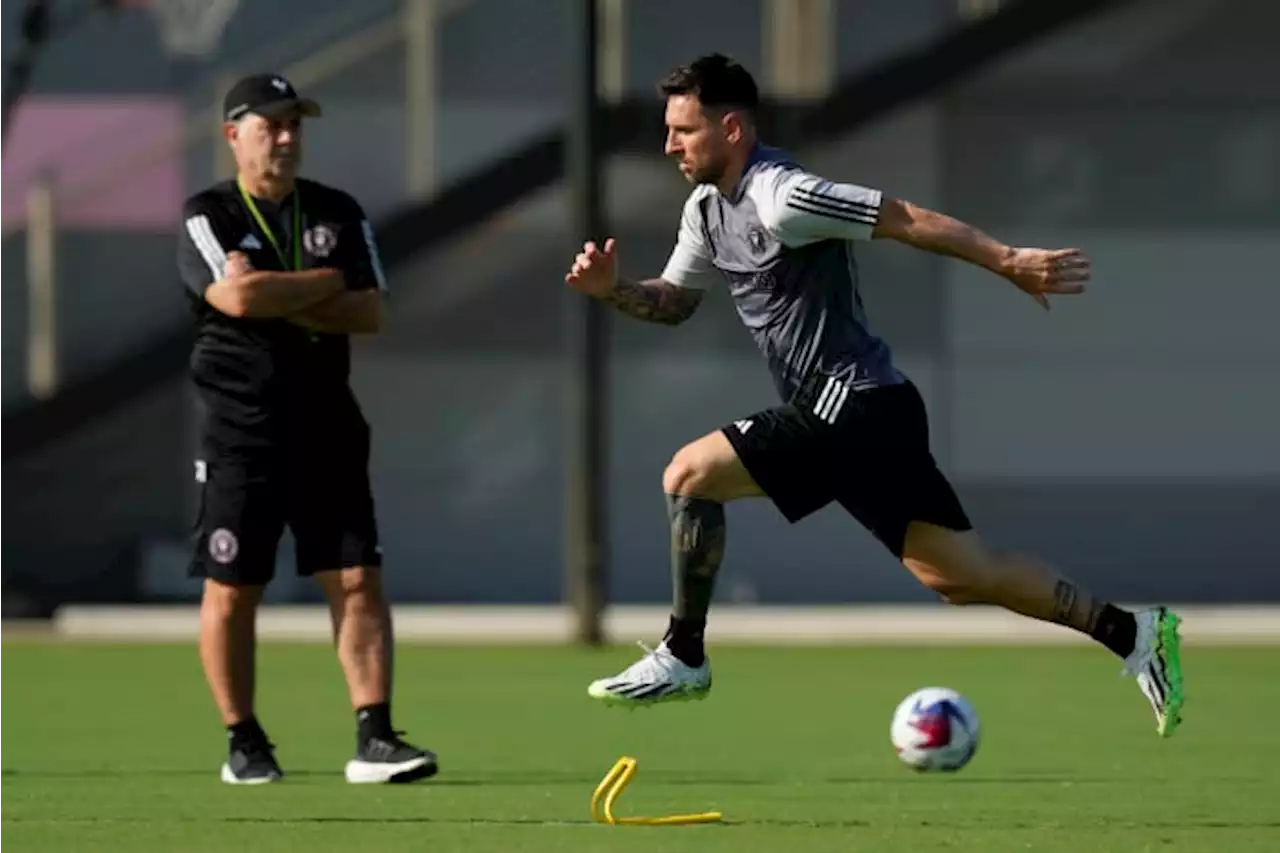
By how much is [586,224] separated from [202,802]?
808 centimetres

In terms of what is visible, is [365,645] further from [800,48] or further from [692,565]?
[800,48]

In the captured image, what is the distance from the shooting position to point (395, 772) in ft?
30.1

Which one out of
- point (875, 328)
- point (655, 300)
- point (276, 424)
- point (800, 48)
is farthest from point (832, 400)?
point (875, 328)

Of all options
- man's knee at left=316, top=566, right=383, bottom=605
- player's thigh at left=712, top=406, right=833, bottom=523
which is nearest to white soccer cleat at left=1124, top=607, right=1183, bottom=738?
player's thigh at left=712, top=406, right=833, bottom=523

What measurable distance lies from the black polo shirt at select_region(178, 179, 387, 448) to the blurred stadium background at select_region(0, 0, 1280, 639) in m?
10.4

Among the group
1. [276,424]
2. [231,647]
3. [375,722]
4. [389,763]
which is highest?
[276,424]

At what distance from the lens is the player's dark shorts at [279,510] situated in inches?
372

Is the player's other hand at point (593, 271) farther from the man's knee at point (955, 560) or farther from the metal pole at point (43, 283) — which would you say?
the metal pole at point (43, 283)

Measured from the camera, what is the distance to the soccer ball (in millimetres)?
9164

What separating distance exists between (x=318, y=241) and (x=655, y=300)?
133cm

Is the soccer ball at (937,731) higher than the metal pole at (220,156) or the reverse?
the reverse

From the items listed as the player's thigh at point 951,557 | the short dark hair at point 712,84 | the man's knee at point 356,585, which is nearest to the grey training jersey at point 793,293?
the short dark hair at point 712,84

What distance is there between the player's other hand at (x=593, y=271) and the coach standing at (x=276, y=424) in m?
1.27

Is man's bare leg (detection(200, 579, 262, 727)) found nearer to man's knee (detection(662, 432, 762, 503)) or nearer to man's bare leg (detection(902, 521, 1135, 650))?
man's knee (detection(662, 432, 762, 503))
